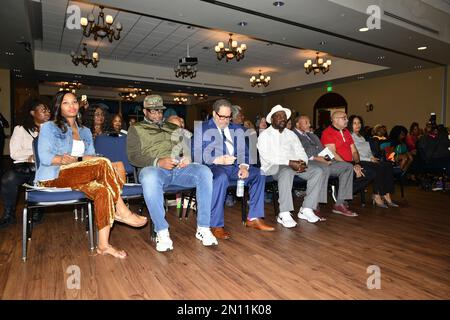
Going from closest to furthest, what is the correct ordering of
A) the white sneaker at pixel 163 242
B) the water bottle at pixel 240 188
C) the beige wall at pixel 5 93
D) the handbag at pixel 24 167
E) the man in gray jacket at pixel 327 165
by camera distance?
the white sneaker at pixel 163 242
the water bottle at pixel 240 188
the handbag at pixel 24 167
the man in gray jacket at pixel 327 165
the beige wall at pixel 5 93

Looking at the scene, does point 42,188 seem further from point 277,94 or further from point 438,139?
point 277,94

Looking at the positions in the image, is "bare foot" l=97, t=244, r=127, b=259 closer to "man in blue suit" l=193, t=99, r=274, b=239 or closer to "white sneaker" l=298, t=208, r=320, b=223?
"man in blue suit" l=193, t=99, r=274, b=239

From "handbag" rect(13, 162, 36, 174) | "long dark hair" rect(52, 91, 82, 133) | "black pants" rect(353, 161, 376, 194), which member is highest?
"long dark hair" rect(52, 91, 82, 133)

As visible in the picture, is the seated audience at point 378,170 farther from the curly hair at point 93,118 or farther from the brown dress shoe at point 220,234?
the curly hair at point 93,118

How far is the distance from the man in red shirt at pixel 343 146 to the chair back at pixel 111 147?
262 centimetres

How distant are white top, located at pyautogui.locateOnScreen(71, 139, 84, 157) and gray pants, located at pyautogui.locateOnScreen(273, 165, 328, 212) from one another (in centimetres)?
198

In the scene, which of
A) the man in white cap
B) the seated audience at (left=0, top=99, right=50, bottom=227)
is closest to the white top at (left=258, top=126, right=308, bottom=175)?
the man in white cap

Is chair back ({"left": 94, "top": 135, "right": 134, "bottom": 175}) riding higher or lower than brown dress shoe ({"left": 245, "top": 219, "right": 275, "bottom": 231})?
higher

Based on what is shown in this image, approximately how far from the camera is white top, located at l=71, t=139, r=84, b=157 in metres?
2.72

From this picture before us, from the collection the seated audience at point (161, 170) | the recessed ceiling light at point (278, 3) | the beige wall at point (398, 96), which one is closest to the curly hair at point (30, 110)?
the seated audience at point (161, 170)

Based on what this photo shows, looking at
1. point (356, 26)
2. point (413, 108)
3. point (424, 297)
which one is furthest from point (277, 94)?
point (424, 297)

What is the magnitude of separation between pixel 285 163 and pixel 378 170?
1.64m

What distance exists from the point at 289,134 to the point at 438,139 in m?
3.95

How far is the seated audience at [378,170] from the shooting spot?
4422 mm
